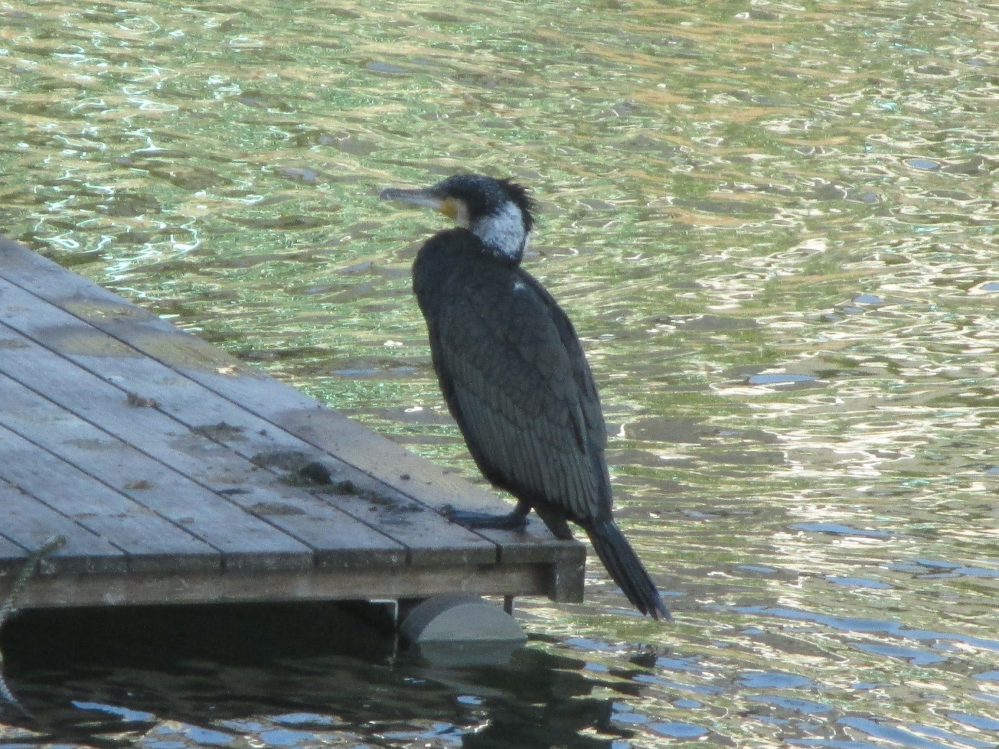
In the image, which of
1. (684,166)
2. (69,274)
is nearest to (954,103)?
(684,166)

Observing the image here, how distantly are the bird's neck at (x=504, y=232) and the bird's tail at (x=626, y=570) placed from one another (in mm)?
893

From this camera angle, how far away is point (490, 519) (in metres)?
4.48

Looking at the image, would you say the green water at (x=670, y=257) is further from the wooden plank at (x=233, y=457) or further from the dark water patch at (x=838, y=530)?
the wooden plank at (x=233, y=457)

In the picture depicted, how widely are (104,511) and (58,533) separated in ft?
0.67

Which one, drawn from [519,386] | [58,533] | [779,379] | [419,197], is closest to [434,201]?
[419,197]

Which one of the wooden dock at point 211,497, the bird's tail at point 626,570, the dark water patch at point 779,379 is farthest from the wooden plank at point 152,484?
the dark water patch at point 779,379

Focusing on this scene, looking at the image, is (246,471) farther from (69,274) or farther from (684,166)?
(684,166)

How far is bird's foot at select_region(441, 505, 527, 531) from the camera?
4.45 m

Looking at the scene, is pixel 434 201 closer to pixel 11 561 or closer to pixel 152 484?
pixel 152 484

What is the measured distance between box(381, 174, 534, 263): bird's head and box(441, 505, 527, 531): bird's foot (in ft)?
2.55

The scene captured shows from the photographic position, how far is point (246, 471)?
15.1 feet

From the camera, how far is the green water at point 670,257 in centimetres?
457

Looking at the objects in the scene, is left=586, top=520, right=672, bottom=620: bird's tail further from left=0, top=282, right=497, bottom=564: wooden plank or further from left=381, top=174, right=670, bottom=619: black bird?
left=0, top=282, right=497, bottom=564: wooden plank

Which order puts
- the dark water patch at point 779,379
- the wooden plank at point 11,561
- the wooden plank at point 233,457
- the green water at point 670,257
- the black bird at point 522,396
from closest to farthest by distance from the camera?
1. the wooden plank at point 11,561
2. the wooden plank at point 233,457
3. the black bird at point 522,396
4. the green water at point 670,257
5. the dark water patch at point 779,379
